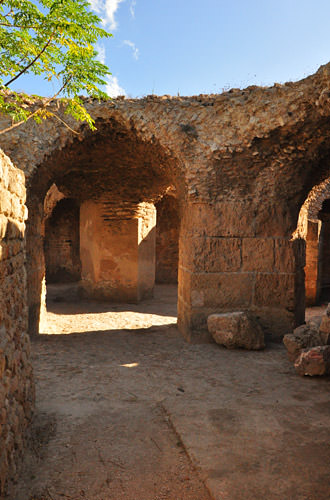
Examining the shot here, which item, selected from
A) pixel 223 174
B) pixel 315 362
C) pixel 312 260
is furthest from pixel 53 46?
pixel 312 260

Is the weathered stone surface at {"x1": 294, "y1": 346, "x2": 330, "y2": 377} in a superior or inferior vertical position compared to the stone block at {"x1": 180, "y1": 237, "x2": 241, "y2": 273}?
inferior

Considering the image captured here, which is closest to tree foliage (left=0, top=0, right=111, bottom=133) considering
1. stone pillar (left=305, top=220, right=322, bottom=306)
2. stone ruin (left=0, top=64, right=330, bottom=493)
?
stone ruin (left=0, top=64, right=330, bottom=493)

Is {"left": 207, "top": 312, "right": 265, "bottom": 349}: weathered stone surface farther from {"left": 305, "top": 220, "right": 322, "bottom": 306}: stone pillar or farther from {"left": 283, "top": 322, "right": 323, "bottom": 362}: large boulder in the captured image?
{"left": 305, "top": 220, "right": 322, "bottom": 306}: stone pillar

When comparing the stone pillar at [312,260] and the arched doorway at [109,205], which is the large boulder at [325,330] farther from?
the stone pillar at [312,260]

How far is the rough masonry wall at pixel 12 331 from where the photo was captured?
1.82m

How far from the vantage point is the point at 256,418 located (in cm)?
281

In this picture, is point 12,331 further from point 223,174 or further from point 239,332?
point 223,174

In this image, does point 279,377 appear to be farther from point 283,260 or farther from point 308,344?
point 283,260

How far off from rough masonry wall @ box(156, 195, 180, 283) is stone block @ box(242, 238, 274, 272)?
298 inches

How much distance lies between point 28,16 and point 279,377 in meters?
5.03

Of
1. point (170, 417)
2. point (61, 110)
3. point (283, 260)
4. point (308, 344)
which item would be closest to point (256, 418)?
point (170, 417)

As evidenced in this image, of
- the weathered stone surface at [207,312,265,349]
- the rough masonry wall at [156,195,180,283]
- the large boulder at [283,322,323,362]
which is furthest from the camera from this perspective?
the rough masonry wall at [156,195,180,283]

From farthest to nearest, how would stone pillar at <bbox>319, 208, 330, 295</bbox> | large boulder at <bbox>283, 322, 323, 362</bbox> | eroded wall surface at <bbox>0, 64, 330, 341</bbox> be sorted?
stone pillar at <bbox>319, 208, 330, 295</bbox> < eroded wall surface at <bbox>0, 64, 330, 341</bbox> < large boulder at <bbox>283, 322, 323, 362</bbox>

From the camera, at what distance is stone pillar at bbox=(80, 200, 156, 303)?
26.9 feet
